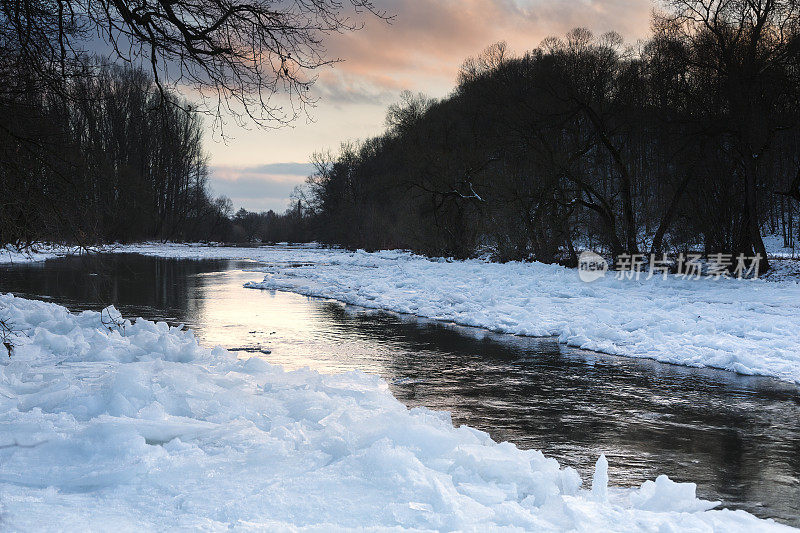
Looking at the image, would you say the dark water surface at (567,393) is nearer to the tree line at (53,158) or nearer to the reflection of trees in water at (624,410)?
the reflection of trees in water at (624,410)

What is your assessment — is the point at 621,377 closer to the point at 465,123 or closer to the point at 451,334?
the point at 451,334

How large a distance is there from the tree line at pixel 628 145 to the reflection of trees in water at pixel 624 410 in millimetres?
13673

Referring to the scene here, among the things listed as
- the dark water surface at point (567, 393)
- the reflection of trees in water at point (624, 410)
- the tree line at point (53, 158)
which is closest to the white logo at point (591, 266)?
the dark water surface at point (567, 393)

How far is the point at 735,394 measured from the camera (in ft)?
25.9

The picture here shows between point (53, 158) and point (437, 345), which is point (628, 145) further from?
point (53, 158)

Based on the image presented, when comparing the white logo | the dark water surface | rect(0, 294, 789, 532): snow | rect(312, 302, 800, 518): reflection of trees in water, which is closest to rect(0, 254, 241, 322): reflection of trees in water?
the dark water surface

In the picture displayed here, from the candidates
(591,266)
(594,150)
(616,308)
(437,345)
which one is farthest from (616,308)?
(594,150)

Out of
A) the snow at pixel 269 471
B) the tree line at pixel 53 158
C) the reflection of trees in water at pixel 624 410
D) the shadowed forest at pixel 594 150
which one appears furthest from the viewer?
the shadowed forest at pixel 594 150

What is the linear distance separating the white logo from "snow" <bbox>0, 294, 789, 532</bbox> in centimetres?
1613

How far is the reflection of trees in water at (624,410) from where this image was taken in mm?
5125

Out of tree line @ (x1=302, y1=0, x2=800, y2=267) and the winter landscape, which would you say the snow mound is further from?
tree line @ (x1=302, y1=0, x2=800, y2=267)

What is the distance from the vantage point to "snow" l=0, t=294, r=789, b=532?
3.38m

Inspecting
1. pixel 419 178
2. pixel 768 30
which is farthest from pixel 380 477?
pixel 419 178

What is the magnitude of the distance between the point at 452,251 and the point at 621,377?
26566 millimetres
